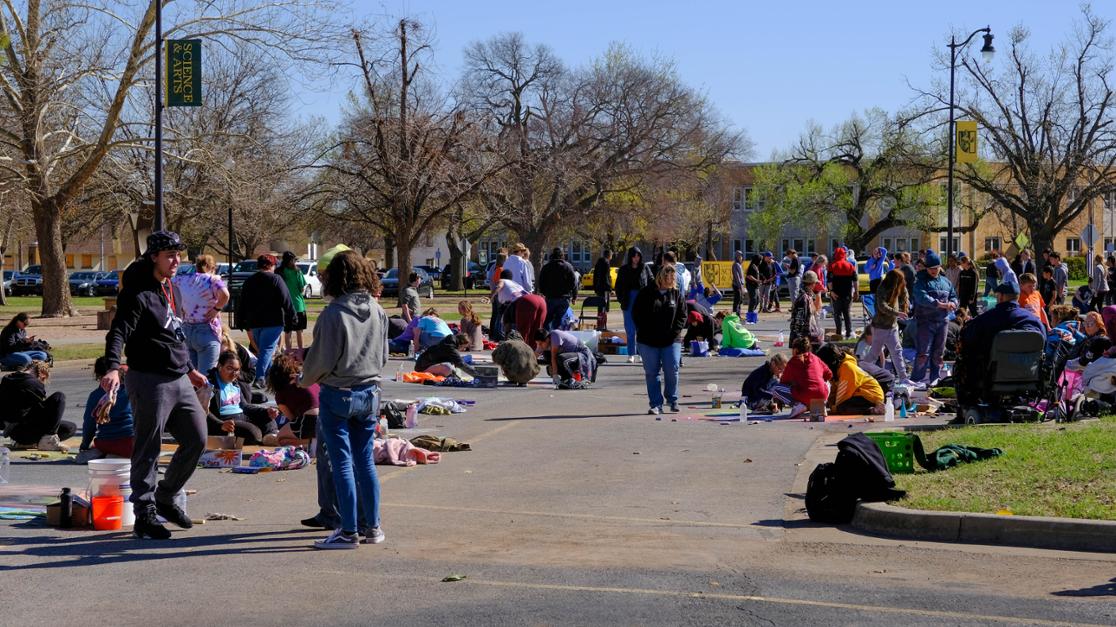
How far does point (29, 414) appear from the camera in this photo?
12539 millimetres

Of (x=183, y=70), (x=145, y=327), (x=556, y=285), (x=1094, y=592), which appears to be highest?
(x=183, y=70)

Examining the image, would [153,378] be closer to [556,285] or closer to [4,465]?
[4,465]

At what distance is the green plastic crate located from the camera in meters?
10.4

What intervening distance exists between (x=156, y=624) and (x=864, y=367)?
11.0 meters

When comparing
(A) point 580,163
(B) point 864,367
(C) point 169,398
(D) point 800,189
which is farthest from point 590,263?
(C) point 169,398

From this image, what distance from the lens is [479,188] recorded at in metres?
44.8

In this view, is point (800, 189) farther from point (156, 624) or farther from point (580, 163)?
point (156, 624)

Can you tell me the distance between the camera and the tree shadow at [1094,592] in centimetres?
702

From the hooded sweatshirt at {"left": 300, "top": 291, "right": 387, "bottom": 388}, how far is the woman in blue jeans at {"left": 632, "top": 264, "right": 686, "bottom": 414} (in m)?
7.39

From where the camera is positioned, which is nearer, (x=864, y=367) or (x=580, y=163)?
(x=864, y=367)

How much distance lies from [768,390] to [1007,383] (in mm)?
2766

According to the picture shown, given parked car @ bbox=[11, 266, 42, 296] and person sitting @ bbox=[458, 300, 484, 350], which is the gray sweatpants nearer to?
person sitting @ bbox=[458, 300, 484, 350]

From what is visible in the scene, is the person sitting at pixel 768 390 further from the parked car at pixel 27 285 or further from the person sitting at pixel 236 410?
the parked car at pixel 27 285

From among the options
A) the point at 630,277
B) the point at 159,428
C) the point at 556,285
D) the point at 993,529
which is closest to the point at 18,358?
the point at 556,285
